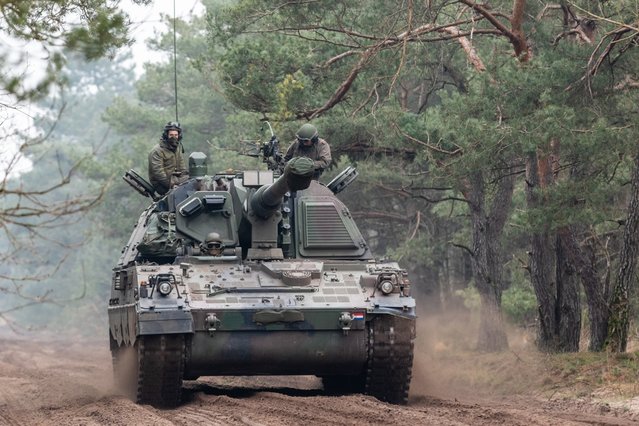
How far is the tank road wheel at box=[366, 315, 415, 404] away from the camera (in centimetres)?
1381

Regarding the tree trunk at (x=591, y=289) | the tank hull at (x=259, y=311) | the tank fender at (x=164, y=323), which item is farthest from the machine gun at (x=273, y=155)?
the tree trunk at (x=591, y=289)

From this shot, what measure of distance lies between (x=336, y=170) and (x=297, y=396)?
20.0 m

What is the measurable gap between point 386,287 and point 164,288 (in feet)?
8.01

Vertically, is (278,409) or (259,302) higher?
(259,302)

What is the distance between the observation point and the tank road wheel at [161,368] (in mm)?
13352

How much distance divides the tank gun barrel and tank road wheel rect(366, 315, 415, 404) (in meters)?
1.78

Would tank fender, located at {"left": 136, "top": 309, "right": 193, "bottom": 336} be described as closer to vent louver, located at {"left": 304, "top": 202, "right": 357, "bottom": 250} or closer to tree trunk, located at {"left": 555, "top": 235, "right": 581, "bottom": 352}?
vent louver, located at {"left": 304, "top": 202, "right": 357, "bottom": 250}

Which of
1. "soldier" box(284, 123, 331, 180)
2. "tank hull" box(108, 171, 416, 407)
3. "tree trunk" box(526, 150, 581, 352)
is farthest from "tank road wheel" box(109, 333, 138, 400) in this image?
"tree trunk" box(526, 150, 581, 352)

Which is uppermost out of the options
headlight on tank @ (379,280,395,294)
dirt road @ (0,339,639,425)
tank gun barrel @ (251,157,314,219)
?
tank gun barrel @ (251,157,314,219)

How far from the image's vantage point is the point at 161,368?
1345 cm

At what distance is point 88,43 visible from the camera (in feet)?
31.9

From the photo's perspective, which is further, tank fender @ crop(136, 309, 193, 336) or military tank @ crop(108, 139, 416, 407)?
military tank @ crop(108, 139, 416, 407)

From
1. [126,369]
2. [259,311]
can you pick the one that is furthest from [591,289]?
[126,369]

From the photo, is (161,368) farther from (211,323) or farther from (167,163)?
(167,163)
